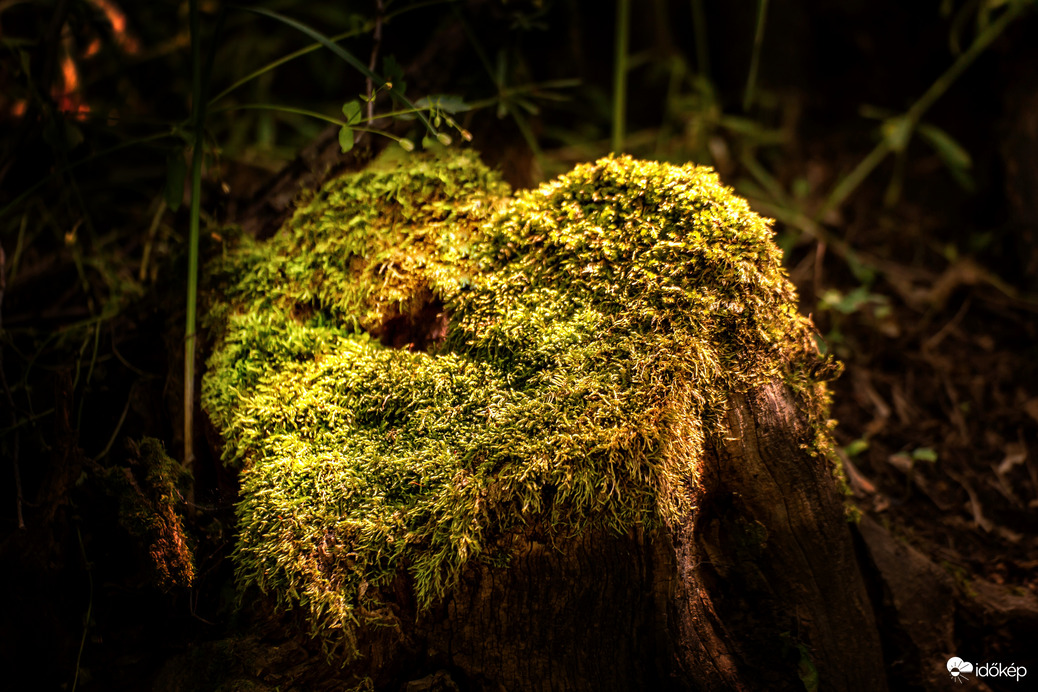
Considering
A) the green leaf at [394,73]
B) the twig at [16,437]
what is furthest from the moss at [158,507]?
the green leaf at [394,73]

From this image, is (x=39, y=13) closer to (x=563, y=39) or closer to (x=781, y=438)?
(x=563, y=39)

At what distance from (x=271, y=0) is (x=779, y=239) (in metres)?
3.69

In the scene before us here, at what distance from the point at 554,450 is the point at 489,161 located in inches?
53.4

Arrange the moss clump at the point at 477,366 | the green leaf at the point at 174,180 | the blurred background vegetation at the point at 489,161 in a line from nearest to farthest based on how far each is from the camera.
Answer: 1. the moss clump at the point at 477,366
2. the blurred background vegetation at the point at 489,161
3. the green leaf at the point at 174,180

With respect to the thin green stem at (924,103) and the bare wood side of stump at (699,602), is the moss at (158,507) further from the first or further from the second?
the thin green stem at (924,103)

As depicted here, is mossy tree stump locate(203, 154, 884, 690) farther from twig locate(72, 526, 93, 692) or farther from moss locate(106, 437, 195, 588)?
twig locate(72, 526, 93, 692)

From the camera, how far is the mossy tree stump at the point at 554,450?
137 centimetres

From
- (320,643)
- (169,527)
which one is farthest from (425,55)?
(320,643)

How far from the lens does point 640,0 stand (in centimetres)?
408

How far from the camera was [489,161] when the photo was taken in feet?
7.47

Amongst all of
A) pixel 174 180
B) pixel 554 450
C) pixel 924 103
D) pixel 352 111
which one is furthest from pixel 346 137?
pixel 924 103

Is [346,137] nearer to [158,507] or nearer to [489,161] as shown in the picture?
[489,161]

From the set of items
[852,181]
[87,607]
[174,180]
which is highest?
[852,181]

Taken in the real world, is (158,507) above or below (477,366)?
below
